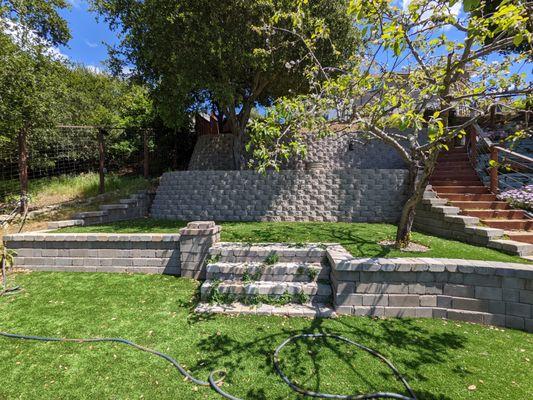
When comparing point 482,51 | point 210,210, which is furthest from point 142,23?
point 482,51

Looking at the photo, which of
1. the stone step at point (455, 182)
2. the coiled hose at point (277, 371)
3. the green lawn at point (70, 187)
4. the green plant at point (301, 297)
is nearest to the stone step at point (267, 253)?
the green plant at point (301, 297)

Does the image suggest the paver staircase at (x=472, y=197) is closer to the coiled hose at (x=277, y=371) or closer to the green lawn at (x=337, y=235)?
the green lawn at (x=337, y=235)

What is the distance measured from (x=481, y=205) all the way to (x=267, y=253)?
4.70m

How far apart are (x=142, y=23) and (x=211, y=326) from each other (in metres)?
7.84

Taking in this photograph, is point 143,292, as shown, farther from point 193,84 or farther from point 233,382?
point 193,84

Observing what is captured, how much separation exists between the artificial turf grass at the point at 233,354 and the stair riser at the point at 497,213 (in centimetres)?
293

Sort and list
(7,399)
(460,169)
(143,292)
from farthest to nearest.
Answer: (460,169) → (143,292) → (7,399)

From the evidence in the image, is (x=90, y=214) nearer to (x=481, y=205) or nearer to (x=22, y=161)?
(x=22, y=161)

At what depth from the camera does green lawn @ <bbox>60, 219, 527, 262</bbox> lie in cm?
434

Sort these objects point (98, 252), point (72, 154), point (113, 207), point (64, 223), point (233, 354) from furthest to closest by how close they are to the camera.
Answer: point (72, 154)
point (113, 207)
point (64, 223)
point (98, 252)
point (233, 354)

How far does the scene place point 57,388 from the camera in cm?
247

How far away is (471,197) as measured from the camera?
6.19 meters

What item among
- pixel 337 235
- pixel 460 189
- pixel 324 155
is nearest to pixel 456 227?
pixel 460 189

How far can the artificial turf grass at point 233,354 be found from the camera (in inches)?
97.7
